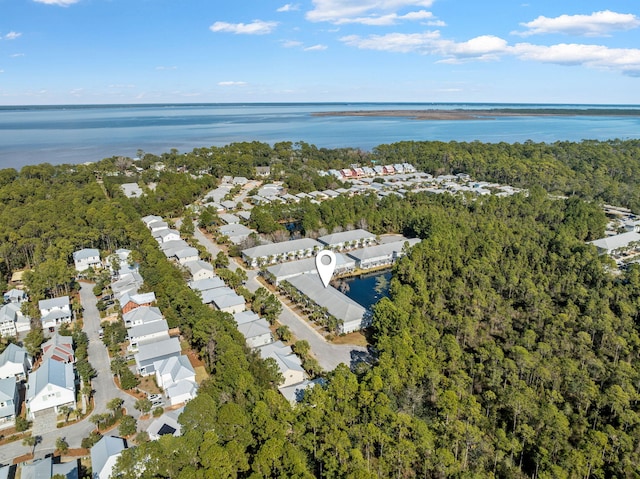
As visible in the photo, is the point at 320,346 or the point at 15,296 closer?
the point at 320,346

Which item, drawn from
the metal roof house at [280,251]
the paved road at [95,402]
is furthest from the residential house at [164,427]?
the metal roof house at [280,251]

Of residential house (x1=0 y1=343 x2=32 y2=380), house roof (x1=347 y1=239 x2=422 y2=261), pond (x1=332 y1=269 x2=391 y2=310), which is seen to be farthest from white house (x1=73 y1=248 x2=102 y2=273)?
house roof (x1=347 y1=239 x2=422 y2=261)

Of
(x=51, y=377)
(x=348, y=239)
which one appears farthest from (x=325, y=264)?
(x=51, y=377)

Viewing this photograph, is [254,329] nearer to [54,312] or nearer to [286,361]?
[286,361]

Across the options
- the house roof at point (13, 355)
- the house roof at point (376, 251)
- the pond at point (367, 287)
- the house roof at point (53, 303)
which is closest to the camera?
the house roof at point (13, 355)

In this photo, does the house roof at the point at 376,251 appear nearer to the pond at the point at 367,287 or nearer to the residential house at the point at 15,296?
the pond at the point at 367,287

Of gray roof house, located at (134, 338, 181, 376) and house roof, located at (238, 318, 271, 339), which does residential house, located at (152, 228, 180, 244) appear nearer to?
gray roof house, located at (134, 338, 181, 376)
